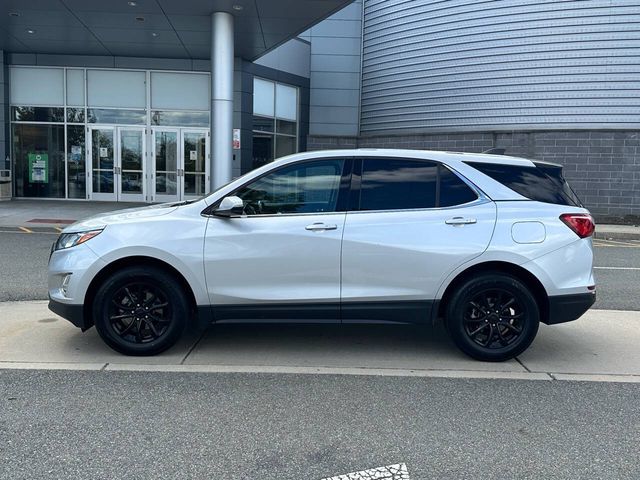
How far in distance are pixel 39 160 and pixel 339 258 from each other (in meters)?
18.9

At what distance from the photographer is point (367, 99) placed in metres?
23.1

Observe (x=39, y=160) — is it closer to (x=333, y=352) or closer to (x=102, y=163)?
(x=102, y=163)

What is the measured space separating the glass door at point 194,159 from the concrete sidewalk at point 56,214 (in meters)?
2.16

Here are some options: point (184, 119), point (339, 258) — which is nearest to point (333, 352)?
point (339, 258)

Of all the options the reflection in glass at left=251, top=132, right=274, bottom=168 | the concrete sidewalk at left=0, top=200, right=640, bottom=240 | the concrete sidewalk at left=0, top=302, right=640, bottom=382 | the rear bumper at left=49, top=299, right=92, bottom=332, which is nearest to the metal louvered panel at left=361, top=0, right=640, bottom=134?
the concrete sidewalk at left=0, top=200, right=640, bottom=240

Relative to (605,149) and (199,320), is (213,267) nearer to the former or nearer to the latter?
(199,320)

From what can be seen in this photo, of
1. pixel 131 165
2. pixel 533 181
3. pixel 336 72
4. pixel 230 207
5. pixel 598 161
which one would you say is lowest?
pixel 230 207

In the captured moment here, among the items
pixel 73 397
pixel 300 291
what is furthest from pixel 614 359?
pixel 73 397

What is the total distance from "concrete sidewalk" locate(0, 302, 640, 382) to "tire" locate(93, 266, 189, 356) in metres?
0.15

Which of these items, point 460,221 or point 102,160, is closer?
point 460,221

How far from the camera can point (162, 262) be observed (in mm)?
4840

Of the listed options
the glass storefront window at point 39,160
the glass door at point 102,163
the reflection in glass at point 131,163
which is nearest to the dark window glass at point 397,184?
the reflection in glass at point 131,163

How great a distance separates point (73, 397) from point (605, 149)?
57.2 ft

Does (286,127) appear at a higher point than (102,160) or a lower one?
higher
